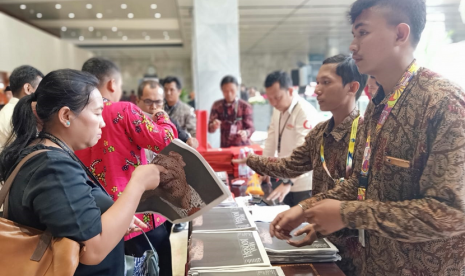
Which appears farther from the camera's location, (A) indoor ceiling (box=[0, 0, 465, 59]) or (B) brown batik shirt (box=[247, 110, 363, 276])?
(A) indoor ceiling (box=[0, 0, 465, 59])

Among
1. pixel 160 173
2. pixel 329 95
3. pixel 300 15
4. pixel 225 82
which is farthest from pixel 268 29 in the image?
pixel 160 173

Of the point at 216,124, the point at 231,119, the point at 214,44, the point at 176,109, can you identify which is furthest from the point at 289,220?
the point at 214,44

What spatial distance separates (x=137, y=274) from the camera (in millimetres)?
1220

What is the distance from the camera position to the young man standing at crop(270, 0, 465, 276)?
2.75 ft

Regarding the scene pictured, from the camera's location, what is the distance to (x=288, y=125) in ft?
8.57

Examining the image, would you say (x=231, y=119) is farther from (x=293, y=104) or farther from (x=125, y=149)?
(x=125, y=149)

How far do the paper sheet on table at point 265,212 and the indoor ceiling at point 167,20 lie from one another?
10.0 feet

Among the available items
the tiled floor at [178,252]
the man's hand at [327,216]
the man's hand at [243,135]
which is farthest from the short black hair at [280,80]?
the man's hand at [327,216]

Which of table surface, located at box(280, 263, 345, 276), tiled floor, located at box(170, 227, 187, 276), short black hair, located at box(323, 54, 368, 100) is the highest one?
short black hair, located at box(323, 54, 368, 100)

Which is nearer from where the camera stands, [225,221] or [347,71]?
[225,221]

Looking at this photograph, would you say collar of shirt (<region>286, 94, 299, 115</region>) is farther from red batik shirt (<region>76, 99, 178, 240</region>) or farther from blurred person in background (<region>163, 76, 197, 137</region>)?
A: blurred person in background (<region>163, 76, 197, 137</region>)

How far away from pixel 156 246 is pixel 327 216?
1.09 m

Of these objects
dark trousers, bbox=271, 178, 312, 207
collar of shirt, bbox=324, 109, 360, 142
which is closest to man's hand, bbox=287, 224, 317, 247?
collar of shirt, bbox=324, 109, 360, 142

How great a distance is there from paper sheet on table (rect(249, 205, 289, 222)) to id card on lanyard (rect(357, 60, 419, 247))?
480 millimetres
